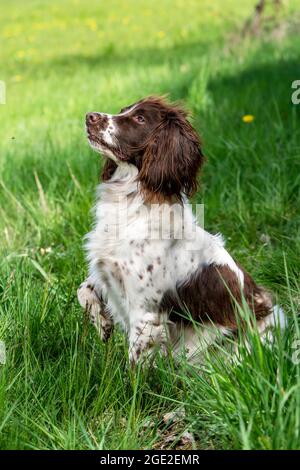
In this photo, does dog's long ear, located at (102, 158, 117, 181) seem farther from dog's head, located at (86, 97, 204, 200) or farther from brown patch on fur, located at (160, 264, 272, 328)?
brown patch on fur, located at (160, 264, 272, 328)

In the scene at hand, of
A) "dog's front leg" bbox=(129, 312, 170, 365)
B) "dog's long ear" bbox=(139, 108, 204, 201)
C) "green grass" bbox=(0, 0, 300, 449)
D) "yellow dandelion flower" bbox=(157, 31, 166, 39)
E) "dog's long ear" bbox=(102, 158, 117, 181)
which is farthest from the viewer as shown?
"yellow dandelion flower" bbox=(157, 31, 166, 39)

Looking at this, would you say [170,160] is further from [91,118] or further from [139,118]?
[91,118]

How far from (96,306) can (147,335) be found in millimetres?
390

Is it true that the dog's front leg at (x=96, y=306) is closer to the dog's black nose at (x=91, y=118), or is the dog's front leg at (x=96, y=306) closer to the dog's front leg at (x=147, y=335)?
the dog's front leg at (x=147, y=335)

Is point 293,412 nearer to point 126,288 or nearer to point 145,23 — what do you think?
point 126,288

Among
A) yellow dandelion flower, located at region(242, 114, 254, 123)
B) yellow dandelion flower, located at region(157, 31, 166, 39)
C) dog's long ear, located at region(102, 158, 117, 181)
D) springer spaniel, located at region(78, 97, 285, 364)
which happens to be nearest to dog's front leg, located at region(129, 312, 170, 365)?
springer spaniel, located at region(78, 97, 285, 364)

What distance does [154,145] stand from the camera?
3.67 m

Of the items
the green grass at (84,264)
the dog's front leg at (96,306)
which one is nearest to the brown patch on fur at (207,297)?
the green grass at (84,264)

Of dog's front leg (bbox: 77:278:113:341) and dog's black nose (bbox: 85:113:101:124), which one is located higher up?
dog's black nose (bbox: 85:113:101:124)

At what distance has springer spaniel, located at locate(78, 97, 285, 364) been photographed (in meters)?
3.57

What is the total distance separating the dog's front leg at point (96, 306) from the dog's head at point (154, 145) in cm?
51

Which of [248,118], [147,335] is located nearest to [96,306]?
[147,335]

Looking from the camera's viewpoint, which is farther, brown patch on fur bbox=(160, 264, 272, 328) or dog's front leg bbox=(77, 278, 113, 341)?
dog's front leg bbox=(77, 278, 113, 341)

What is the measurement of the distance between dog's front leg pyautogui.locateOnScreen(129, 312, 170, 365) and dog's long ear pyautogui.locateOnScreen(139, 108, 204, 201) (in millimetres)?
543
